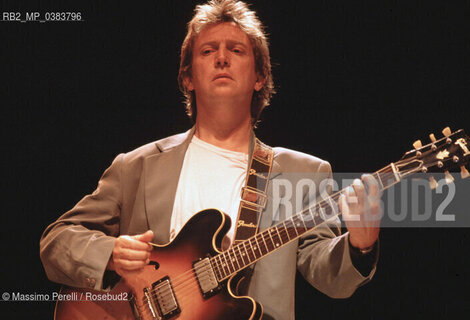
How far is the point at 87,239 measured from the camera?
6.72ft

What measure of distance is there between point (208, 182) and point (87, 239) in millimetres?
582

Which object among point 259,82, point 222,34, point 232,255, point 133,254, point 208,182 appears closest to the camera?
point 133,254

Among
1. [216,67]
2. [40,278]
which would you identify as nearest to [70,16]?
[216,67]

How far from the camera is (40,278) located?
2854mm

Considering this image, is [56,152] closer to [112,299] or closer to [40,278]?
[40,278]

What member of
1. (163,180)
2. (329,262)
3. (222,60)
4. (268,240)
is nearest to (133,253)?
(163,180)

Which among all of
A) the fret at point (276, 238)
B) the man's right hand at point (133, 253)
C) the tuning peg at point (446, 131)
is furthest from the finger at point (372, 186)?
the man's right hand at point (133, 253)

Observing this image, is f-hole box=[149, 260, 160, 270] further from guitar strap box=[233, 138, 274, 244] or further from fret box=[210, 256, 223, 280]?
guitar strap box=[233, 138, 274, 244]

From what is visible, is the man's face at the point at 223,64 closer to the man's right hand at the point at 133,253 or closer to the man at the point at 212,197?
the man at the point at 212,197

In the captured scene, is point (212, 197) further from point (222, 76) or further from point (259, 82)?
point (259, 82)

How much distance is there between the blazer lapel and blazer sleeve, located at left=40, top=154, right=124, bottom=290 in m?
0.15

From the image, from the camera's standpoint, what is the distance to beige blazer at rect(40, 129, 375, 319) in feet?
6.51

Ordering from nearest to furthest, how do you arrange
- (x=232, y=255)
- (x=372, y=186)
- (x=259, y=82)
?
(x=372, y=186) → (x=232, y=255) → (x=259, y=82)

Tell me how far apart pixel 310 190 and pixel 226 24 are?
0.94 metres
